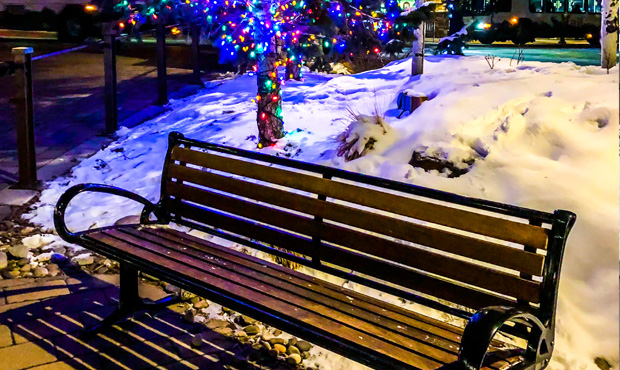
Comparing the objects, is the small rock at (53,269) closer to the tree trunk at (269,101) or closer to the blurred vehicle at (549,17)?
the tree trunk at (269,101)

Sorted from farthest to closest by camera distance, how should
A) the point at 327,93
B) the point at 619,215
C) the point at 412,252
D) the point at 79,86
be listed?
the point at 79,86 → the point at 327,93 → the point at 619,215 → the point at 412,252

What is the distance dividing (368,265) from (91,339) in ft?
5.27

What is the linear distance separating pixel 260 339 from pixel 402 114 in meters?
3.76

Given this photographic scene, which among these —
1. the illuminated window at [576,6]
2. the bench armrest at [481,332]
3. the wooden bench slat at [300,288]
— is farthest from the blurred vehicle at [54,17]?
the bench armrest at [481,332]

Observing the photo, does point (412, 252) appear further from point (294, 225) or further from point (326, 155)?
point (326, 155)

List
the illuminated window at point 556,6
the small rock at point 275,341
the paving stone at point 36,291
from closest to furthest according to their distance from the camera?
the small rock at point 275,341, the paving stone at point 36,291, the illuminated window at point 556,6

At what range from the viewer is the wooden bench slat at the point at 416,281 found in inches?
121

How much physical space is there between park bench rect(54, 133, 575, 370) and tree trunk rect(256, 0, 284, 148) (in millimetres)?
2582

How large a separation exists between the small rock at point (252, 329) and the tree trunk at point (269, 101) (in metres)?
3.28

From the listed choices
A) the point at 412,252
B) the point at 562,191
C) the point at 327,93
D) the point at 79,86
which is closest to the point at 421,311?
the point at 412,252

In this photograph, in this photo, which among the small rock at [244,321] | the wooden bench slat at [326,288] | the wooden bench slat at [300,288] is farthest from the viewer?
the small rock at [244,321]

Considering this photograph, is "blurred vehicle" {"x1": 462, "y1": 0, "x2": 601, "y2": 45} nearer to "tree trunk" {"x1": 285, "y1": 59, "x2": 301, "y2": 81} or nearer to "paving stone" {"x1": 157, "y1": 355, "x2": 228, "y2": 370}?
"tree trunk" {"x1": 285, "y1": 59, "x2": 301, "y2": 81}

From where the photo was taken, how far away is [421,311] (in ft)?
13.0

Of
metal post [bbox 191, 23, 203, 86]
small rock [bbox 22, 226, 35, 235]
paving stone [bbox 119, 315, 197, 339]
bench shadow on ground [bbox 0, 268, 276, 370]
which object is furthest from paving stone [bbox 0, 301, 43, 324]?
metal post [bbox 191, 23, 203, 86]
